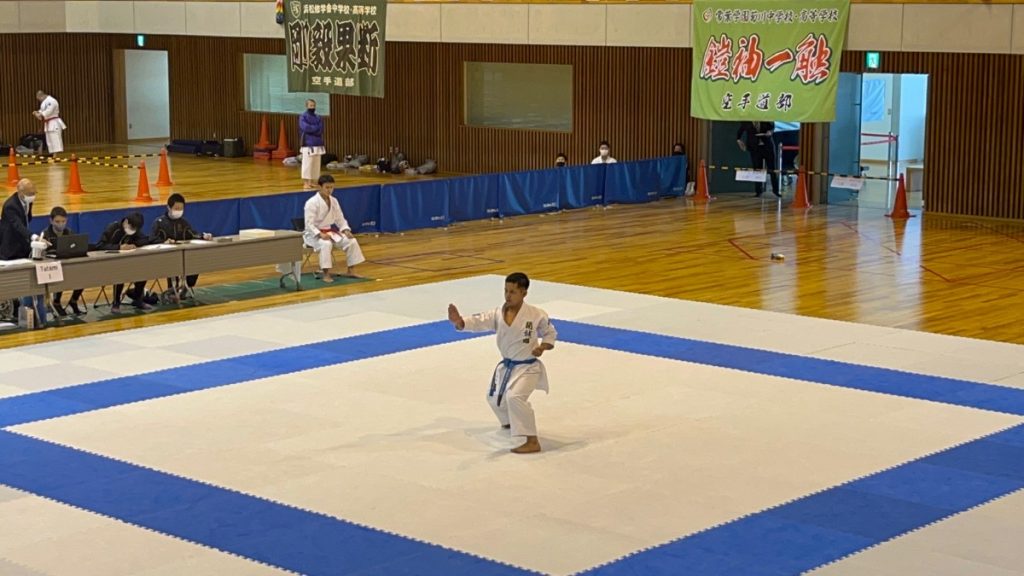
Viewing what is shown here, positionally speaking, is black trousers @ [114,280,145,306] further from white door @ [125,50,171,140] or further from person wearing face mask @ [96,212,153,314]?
white door @ [125,50,171,140]

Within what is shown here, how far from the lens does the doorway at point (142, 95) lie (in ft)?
131

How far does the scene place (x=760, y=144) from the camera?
28484 millimetres

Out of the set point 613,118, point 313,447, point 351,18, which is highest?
point 351,18

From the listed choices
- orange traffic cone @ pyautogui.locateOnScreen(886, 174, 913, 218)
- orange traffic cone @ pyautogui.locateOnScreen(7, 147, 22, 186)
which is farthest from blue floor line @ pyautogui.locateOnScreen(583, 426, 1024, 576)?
orange traffic cone @ pyautogui.locateOnScreen(7, 147, 22, 186)

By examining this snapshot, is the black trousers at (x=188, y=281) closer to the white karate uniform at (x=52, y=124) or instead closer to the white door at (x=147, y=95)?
the white karate uniform at (x=52, y=124)

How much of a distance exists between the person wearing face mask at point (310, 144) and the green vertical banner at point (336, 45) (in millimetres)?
575

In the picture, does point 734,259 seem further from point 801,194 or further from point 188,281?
point 188,281

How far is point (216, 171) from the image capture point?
3275cm

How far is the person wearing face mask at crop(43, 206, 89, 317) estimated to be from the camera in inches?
655

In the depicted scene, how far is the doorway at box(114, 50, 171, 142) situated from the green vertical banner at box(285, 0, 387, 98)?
34.0ft

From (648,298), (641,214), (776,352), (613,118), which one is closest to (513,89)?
(613,118)

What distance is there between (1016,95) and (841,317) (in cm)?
963

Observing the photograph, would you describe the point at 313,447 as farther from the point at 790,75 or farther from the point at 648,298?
the point at 790,75

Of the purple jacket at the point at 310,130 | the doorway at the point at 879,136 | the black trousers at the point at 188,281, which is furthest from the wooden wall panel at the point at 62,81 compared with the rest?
the black trousers at the point at 188,281
